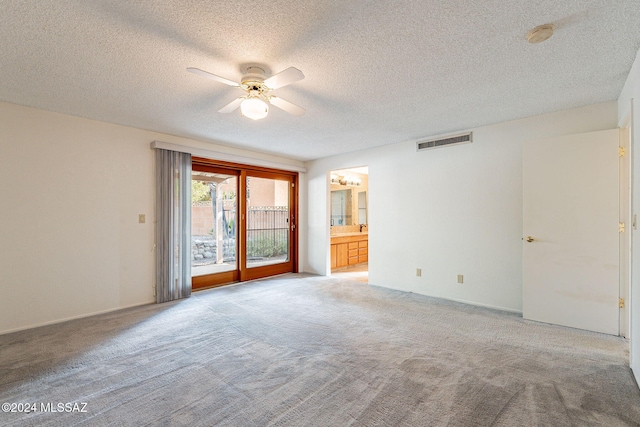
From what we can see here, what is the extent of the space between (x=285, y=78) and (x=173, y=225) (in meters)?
3.12

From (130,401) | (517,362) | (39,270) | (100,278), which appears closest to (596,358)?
(517,362)

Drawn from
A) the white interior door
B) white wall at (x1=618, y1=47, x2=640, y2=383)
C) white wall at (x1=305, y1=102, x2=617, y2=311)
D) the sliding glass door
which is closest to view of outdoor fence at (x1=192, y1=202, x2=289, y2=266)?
the sliding glass door

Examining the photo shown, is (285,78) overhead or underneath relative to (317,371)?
overhead

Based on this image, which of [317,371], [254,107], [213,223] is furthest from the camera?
[213,223]

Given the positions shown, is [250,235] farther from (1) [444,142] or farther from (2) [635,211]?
(2) [635,211]

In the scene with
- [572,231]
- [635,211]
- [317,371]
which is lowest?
[317,371]

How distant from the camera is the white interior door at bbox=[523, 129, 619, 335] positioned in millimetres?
2949

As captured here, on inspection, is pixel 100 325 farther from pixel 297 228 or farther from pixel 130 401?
pixel 297 228

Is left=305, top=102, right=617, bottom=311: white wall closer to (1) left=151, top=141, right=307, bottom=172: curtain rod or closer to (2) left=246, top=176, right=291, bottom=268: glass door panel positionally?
(1) left=151, top=141, right=307, bottom=172: curtain rod

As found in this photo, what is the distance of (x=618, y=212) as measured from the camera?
2.91 meters

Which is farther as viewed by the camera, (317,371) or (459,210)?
(459,210)

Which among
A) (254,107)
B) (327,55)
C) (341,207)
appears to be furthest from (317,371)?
(341,207)

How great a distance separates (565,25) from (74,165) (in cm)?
496

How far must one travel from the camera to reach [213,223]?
16.7ft
